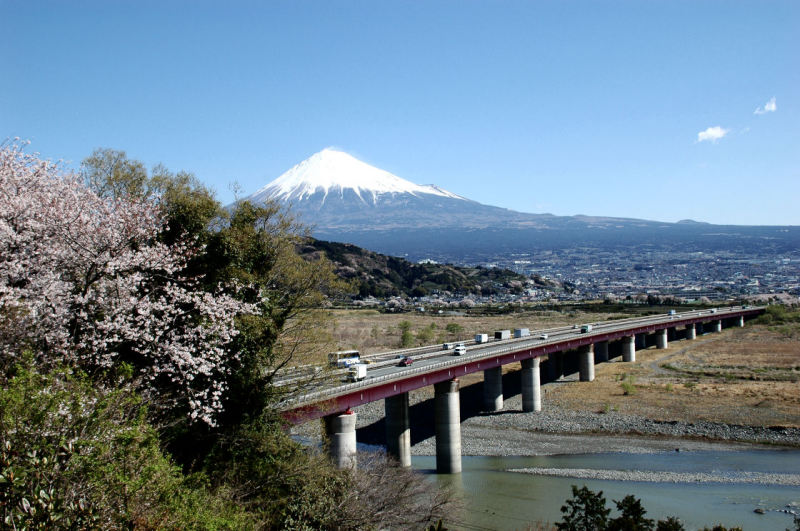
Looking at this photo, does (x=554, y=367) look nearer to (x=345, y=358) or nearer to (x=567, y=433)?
(x=567, y=433)

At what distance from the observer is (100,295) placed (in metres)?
16.2

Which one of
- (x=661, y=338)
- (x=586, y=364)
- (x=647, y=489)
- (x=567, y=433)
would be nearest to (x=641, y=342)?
(x=661, y=338)

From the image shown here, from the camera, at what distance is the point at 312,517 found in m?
18.2

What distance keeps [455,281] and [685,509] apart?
155154 mm

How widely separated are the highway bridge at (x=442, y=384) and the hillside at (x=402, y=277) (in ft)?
288

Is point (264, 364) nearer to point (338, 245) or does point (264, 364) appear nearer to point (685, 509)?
point (685, 509)

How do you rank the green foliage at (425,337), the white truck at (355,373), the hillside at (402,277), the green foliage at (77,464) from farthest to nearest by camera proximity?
1. the hillside at (402,277)
2. the green foliage at (425,337)
3. the white truck at (355,373)
4. the green foliage at (77,464)

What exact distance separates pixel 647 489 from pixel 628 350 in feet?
135

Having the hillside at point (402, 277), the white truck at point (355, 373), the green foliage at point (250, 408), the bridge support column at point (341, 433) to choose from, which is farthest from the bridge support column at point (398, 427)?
the hillside at point (402, 277)

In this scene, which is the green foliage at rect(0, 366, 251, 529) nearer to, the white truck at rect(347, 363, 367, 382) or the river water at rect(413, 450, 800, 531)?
the river water at rect(413, 450, 800, 531)

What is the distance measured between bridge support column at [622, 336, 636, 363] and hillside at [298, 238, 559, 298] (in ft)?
272

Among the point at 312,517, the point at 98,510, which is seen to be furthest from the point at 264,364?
the point at 98,510

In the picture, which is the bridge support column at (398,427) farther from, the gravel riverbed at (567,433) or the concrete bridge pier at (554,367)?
the concrete bridge pier at (554,367)

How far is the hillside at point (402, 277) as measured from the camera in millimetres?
156000
